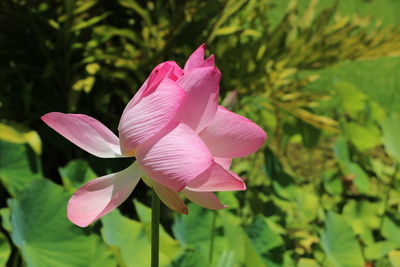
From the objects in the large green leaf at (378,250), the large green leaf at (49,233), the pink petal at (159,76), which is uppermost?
the pink petal at (159,76)

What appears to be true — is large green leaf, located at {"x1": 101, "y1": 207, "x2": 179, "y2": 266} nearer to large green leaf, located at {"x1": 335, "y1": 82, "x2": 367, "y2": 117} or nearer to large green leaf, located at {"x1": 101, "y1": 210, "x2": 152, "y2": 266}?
large green leaf, located at {"x1": 101, "y1": 210, "x2": 152, "y2": 266}

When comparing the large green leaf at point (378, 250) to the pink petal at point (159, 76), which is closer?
the pink petal at point (159, 76)

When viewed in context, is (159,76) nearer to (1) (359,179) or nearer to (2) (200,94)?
(2) (200,94)

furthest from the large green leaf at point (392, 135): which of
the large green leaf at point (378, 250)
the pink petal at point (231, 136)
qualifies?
the pink petal at point (231, 136)

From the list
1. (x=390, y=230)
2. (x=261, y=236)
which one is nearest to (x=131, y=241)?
(x=261, y=236)

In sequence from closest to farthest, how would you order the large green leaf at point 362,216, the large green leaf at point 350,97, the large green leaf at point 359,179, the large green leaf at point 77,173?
the large green leaf at point 77,173
the large green leaf at point 362,216
the large green leaf at point 359,179
the large green leaf at point 350,97

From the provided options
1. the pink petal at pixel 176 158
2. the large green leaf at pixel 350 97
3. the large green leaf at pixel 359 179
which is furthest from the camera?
the large green leaf at pixel 350 97

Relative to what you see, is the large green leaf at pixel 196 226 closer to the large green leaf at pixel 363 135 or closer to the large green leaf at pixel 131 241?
the large green leaf at pixel 131 241

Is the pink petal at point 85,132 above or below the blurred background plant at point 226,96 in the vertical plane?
above
